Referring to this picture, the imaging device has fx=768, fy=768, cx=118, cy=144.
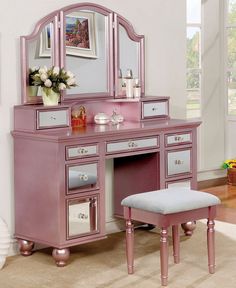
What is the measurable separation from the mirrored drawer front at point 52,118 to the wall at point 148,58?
23 centimetres

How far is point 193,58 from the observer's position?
677 centimetres

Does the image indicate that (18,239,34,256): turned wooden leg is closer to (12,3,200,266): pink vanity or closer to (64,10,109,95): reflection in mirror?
(12,3,200,266): pink vanity

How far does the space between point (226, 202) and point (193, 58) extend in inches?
52.5

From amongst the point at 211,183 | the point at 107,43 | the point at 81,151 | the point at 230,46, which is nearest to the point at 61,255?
the point at 81,151

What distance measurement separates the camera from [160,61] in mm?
5602

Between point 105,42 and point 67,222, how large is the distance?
4.35 feet

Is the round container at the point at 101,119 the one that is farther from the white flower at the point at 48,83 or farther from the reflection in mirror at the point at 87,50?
the white flower at the point at 48,83

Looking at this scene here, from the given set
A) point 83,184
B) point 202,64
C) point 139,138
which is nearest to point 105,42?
point 139,138

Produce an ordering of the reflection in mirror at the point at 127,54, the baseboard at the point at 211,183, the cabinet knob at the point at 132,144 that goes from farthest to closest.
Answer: the baseboard at the point at 211,183 < the reflection in mirror at the point at 127,54 < the cabinet knob at the point at 132,144

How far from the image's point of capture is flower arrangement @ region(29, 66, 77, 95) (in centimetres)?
463

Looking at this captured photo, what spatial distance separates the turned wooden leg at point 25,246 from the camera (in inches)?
185

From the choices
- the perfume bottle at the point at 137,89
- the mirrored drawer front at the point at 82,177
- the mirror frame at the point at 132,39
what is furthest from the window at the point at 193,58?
the mirrored drawer front at the point at 82,177

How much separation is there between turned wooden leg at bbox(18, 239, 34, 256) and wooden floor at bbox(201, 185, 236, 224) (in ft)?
5.44

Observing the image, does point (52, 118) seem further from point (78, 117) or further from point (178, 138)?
point (178, 138)
